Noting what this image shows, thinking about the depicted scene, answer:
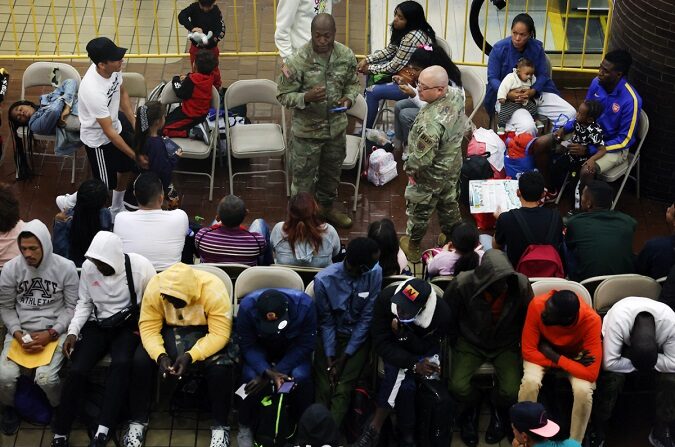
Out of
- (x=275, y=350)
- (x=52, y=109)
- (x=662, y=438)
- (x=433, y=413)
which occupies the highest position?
(x=52, y=109)

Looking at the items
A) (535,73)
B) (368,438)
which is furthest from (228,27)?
(368,438)

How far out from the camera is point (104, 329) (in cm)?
755

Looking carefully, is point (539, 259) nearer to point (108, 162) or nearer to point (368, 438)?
point (368, 438)

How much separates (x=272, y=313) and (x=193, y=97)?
3.10 m

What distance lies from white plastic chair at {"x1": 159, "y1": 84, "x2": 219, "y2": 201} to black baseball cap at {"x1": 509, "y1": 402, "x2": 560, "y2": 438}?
4184 mm

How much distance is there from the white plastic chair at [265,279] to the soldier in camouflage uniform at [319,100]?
67.5 inches

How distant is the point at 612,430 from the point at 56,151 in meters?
5.35

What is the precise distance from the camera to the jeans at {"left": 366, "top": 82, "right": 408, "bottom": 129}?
1019 centimetres

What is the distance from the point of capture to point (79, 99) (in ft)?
29.1

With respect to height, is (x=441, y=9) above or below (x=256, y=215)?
above

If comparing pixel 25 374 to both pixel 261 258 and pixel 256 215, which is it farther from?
pixel 256 215

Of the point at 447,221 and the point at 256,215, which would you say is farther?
the point at 256,215

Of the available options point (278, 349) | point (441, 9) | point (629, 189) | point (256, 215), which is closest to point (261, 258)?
point (278, 349)

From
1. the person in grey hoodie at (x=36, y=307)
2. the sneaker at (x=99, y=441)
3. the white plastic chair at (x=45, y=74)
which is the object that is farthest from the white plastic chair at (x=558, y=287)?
the white plastic chair at (x=45, y=74)
